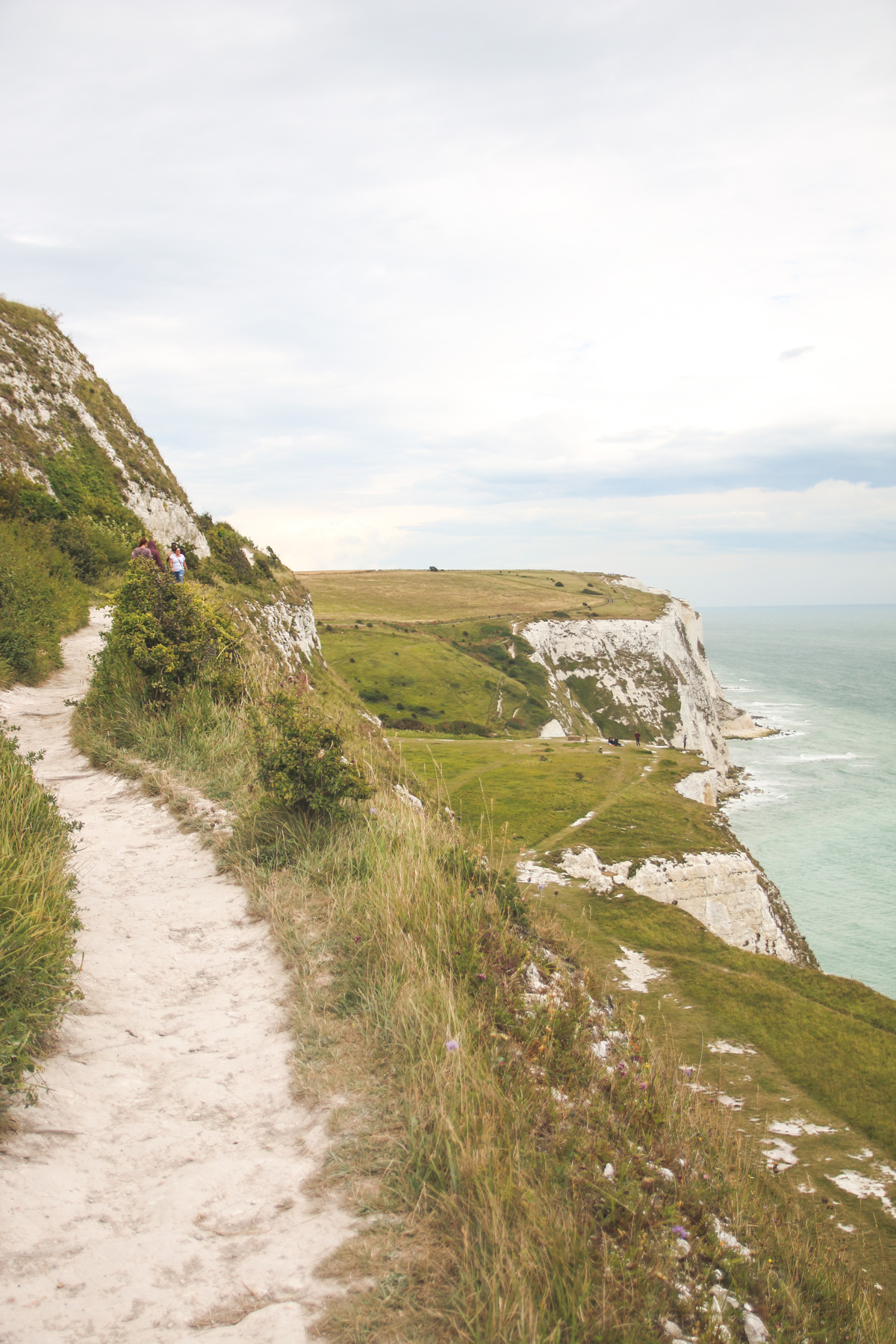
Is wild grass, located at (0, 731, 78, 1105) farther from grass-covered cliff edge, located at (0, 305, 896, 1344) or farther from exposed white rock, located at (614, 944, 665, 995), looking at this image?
exposed white rock, located at (614, 944, 665, 995)

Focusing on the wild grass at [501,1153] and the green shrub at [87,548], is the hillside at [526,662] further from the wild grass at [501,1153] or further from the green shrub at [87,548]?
the wild grass at [501,1153]

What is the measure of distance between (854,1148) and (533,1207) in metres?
10.0

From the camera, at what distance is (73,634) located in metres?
17.4

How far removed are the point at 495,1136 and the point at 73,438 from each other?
38.6m

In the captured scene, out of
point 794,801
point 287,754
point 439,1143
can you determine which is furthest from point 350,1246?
point 794,801

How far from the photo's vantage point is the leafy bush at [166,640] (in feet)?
34.7

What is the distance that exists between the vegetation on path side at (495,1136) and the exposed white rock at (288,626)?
931 inches

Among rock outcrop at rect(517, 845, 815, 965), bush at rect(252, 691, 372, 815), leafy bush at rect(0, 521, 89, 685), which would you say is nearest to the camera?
bush at rect(252, 691, 372, 815)

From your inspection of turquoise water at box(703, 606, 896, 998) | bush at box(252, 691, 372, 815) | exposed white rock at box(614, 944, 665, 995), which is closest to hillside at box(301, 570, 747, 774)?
turquoise water at box(703, 606, 896, 998)

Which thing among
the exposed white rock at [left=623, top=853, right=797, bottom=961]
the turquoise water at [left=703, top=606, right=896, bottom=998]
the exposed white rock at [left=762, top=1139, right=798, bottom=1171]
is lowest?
the turquoise water at [left=703, top=606, right=896, bottom=998]

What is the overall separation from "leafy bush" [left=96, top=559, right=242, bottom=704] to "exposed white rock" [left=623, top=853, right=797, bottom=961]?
19.3 metres

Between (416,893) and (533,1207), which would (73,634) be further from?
(533,1207)

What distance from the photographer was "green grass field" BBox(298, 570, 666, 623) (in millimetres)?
119312

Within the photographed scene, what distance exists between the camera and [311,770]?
24.8 feet
